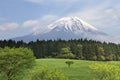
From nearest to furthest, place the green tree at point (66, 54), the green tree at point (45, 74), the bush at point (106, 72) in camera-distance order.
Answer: the green tree at point (45, 74) < the bush at point (106, 72) < the green tree at point (66, 54)

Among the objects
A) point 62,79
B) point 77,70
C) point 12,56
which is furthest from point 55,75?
point 77,70

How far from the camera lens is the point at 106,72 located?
8281 centimetres

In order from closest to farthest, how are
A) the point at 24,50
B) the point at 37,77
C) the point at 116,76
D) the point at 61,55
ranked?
the point at 37,77, the point at 116,76, the point at 24,50, the point at 61,55

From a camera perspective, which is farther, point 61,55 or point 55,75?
point 61,55

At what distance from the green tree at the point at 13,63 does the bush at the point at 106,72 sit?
2061 centimetres

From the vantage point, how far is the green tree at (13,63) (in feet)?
293

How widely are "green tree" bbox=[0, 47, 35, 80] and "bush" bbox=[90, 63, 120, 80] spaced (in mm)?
20608

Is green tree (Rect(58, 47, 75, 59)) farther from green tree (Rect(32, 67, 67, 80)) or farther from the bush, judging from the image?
green tree (Rect(32, 67, 67, 80))

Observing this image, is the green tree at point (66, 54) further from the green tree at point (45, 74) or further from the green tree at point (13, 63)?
the green tree at point (45, 74)

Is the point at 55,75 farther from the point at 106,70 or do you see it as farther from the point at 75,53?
the point at 75,53

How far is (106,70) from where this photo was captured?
271ft

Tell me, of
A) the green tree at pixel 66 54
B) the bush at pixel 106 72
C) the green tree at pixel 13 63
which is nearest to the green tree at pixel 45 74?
the bush at pixel 106 72

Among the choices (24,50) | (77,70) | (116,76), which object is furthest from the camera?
(77,70)

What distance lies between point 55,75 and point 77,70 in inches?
1652
